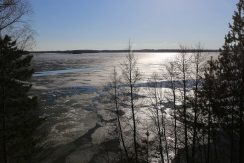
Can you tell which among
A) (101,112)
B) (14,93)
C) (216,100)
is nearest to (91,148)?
(101,112)

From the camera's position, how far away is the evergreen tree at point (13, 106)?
531 inches

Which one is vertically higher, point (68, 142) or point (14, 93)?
point (14, 93)

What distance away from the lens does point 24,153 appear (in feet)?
51.6

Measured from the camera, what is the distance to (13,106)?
47.1 feet

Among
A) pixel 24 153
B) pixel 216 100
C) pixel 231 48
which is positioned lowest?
pixel 24 153

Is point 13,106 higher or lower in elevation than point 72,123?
higher

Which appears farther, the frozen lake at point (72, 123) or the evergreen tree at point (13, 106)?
the frozen lake at point (72, 123)

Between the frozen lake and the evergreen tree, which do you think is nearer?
the evergreen tree

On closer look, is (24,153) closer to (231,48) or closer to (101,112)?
(231,48)

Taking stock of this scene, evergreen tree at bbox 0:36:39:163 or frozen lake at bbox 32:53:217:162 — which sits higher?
→ evergreen tree at bbox 0:36:39:163

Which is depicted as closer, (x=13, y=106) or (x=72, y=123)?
(x=13, y=106)

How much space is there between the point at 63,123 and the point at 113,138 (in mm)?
7185

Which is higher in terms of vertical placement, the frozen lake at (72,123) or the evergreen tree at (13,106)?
the evergreen tree at (13,106)

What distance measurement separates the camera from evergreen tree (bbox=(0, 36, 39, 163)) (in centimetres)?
1349
